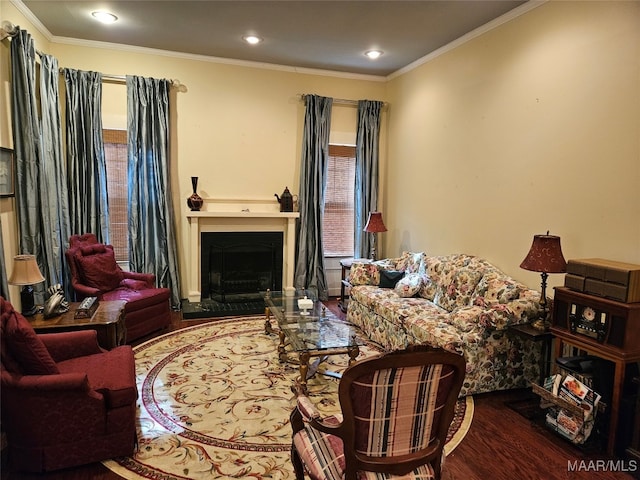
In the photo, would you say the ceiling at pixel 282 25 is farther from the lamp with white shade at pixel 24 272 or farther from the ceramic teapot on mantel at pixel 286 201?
the lamp with white shade at pixel 24 272

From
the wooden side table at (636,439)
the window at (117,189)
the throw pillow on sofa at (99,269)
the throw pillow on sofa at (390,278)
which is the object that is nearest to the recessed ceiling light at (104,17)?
the window at (117,189)

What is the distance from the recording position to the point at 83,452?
7.55 ft

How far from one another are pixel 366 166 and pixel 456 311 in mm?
3127

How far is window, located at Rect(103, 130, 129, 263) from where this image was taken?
5.17 m

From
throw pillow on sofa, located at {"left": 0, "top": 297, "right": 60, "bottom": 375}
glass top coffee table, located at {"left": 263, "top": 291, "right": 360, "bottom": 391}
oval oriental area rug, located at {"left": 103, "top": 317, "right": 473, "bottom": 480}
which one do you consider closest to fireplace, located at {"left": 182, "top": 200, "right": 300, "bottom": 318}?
oval oriental area rug, located at {"left": 103, "top": 317, "right": 473, "bottom": 480}

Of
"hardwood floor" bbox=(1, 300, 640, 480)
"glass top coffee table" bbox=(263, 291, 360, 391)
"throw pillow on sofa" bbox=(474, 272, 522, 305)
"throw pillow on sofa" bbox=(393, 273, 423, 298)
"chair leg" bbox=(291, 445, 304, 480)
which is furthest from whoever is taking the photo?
"throw pillow on sofa" bbox=(393, 273, 423, 298)

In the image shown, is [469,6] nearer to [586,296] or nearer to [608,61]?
[608,61]

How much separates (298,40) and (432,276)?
306 centimetres

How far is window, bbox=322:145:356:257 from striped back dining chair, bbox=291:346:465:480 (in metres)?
4.60

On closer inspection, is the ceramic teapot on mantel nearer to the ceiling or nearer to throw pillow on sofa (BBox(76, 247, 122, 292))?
the ceiling

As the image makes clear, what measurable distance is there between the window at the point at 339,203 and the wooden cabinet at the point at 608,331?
3669 mm

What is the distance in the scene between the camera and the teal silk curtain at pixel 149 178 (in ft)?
16.7

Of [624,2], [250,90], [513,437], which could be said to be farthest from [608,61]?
[250,90]

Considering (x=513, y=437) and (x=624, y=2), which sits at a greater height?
(x=624, y=2)
